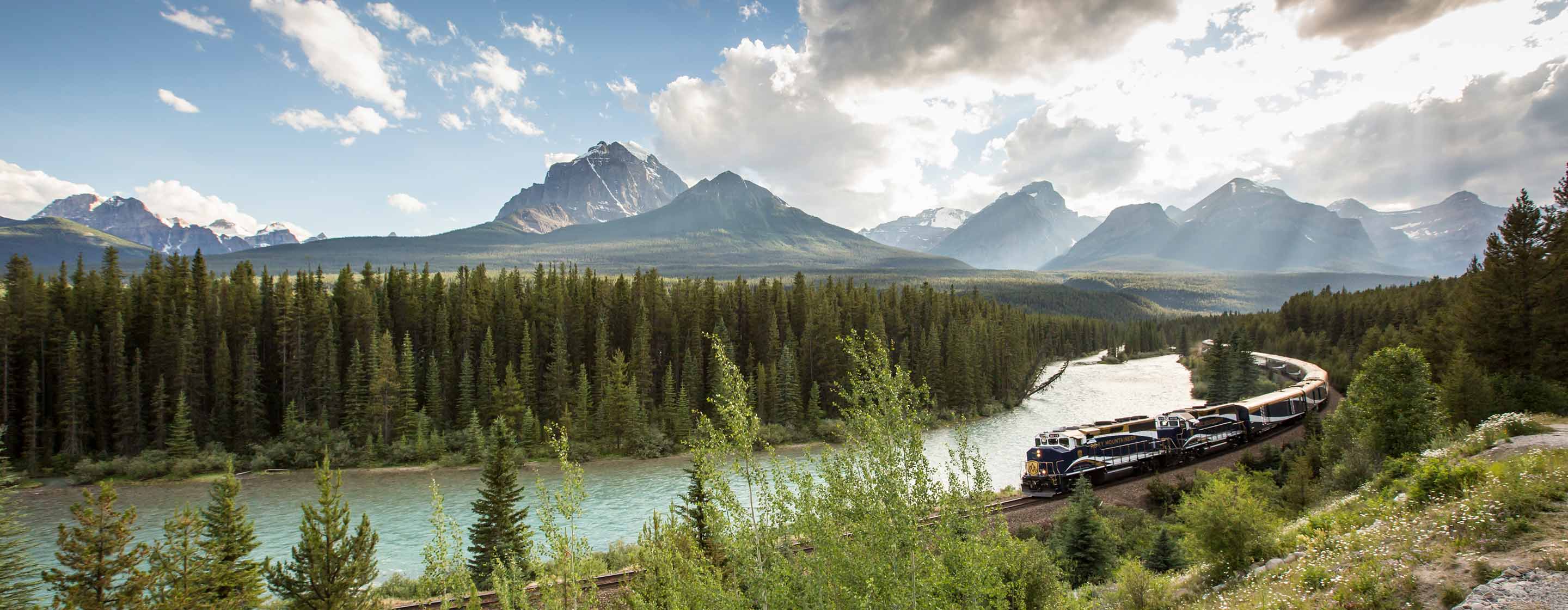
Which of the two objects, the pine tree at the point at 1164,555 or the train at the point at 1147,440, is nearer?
the pine tree at the point at 1164,555

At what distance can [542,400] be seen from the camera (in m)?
70.6

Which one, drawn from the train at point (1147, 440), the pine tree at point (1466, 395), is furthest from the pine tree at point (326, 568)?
the pine tree at point (1466, 395)

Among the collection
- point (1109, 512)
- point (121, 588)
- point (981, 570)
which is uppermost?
point (981, 570)

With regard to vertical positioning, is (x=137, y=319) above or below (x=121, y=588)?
above

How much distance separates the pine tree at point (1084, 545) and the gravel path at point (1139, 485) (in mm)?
5166

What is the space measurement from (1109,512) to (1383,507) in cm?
1647

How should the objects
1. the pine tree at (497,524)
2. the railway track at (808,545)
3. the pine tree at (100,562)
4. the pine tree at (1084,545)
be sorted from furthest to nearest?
the pine tree at (497,524), the pine tree at (1084,545), the railway track at (808,545), the pine tree at (100,562)

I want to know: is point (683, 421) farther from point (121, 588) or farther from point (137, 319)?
point (137, 319)

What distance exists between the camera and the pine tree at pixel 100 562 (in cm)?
1573

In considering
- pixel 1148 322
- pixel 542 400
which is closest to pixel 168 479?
pixel 542 400

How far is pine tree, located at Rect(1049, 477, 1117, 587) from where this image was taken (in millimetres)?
24453

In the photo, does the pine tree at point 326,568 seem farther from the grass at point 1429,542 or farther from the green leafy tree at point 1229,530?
the green leafy tree at point 1229,530

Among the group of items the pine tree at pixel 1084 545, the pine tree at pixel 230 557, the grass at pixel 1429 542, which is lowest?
the pine tree at pixel 1084 545

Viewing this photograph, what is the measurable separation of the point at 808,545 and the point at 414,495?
3622cm
